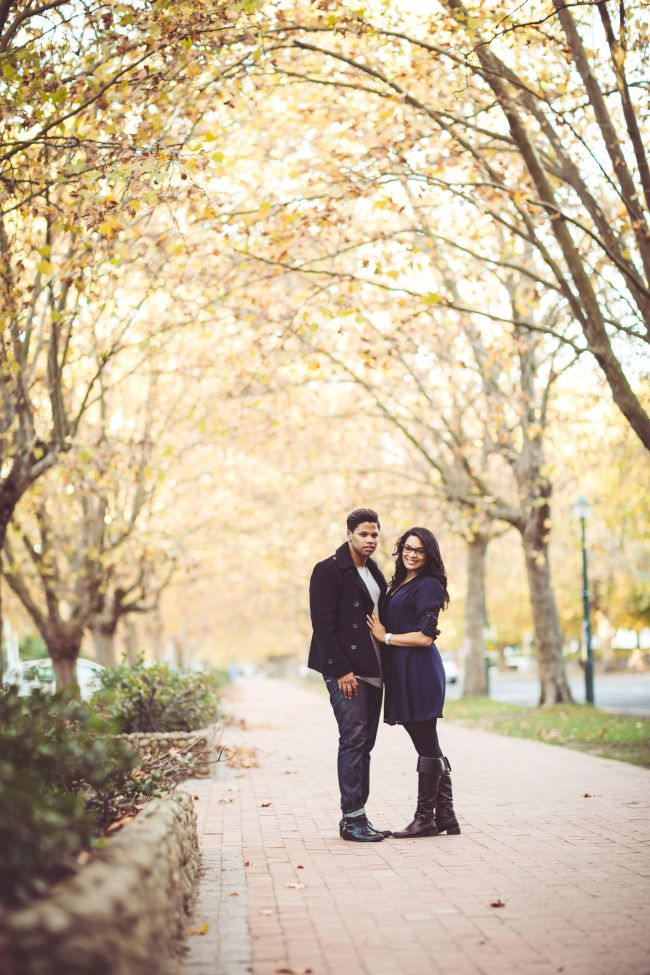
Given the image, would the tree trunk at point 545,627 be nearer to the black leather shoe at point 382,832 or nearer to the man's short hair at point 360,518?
the black leather shoe at point 382,832

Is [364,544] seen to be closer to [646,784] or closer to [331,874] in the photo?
[331,874]

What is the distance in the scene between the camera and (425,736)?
25.2 feet

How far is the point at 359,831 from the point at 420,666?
4.10 feet

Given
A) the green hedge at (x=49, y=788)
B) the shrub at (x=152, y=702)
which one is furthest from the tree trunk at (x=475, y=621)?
the green hedge at (x=49, y=788)

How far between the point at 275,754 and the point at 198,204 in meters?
7.45

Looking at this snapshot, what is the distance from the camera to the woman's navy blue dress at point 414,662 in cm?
756

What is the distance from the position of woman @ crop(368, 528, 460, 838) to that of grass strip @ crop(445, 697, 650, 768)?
15.4 ft

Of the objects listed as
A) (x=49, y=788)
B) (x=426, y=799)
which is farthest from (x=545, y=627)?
(x=49, y=788)

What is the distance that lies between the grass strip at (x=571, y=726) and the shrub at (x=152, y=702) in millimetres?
4903

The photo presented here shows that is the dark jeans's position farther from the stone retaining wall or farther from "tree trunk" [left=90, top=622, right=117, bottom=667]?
"tree trunk" [left=90, top=622, right=117, bottom=667]

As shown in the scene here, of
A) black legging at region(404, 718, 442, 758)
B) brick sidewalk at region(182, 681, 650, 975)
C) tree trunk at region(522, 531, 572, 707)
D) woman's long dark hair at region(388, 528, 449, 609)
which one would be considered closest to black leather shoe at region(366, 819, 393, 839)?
brick sidewalk at region(182, 681, 650, 975)

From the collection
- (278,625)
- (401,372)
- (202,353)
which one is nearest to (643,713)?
(401,372)

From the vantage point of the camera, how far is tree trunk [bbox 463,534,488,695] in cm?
2778

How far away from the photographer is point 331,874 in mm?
6445
